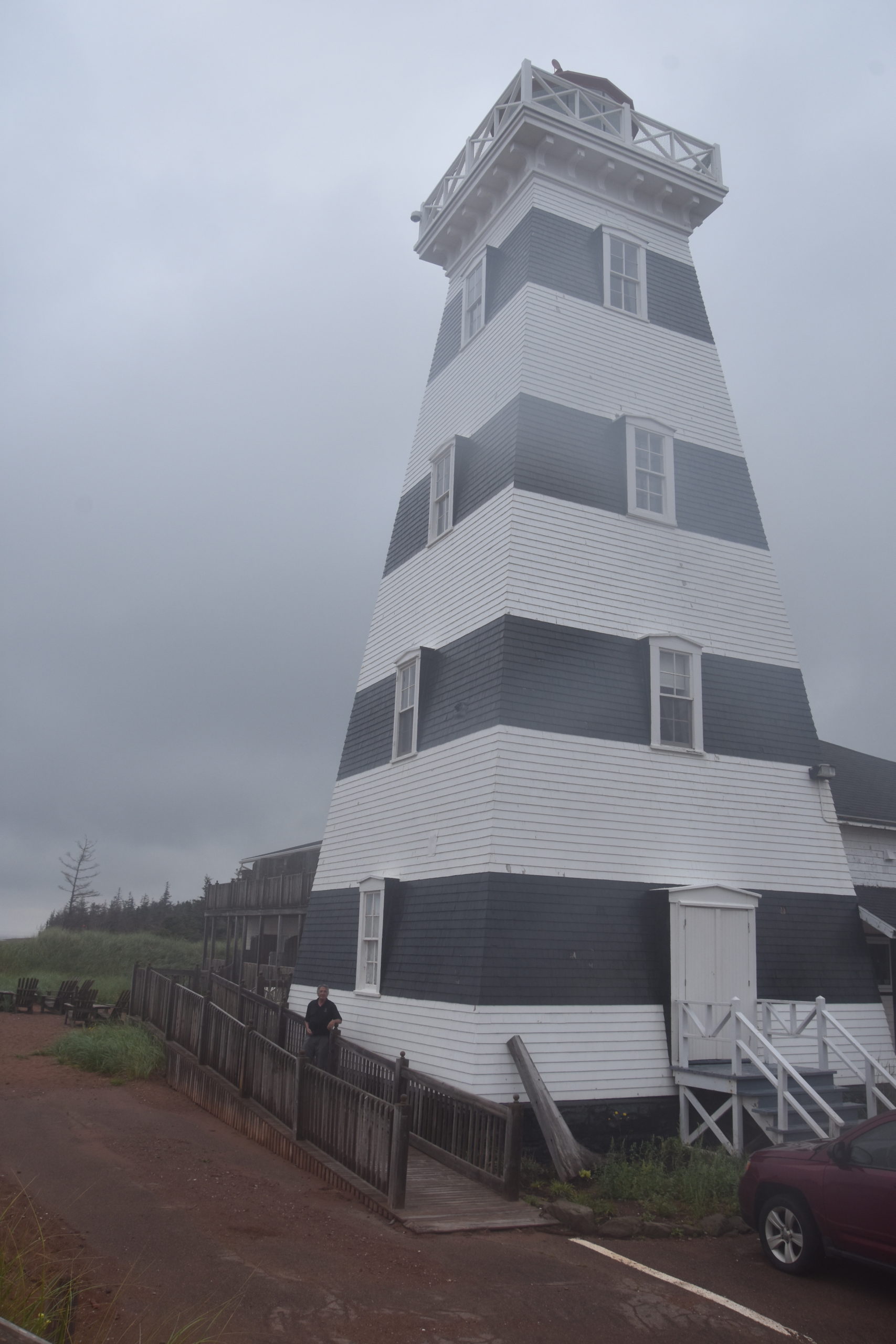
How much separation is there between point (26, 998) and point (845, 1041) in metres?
22.9

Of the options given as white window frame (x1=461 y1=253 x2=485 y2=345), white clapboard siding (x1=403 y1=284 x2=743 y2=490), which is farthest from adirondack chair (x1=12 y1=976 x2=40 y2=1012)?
white window frame (x1=461 y1=253 x2=485 y2=345)

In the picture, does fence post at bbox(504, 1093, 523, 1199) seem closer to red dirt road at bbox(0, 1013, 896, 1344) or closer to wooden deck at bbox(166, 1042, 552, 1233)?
wooden deck at bbox(166, 1042, 552, 1233)

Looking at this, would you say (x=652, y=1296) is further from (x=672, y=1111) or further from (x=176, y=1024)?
(x=176, y=1024)

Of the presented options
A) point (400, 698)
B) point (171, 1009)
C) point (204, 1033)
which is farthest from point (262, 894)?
point (400, 698)

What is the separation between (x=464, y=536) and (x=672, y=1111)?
29.3 ft

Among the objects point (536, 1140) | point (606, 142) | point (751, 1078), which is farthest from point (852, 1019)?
point (606, 142)

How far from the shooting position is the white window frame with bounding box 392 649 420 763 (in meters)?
16.4

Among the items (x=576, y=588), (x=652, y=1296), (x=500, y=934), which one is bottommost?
(x=652, y=1296)

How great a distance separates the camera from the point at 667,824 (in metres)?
14.8

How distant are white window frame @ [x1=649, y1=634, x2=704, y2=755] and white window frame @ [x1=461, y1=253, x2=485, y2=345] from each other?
273 inches

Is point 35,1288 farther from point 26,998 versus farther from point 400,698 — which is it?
point 26,998

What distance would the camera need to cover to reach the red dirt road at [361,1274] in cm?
697

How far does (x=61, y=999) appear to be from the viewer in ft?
93.5

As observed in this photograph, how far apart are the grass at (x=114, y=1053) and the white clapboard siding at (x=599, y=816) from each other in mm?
5304
